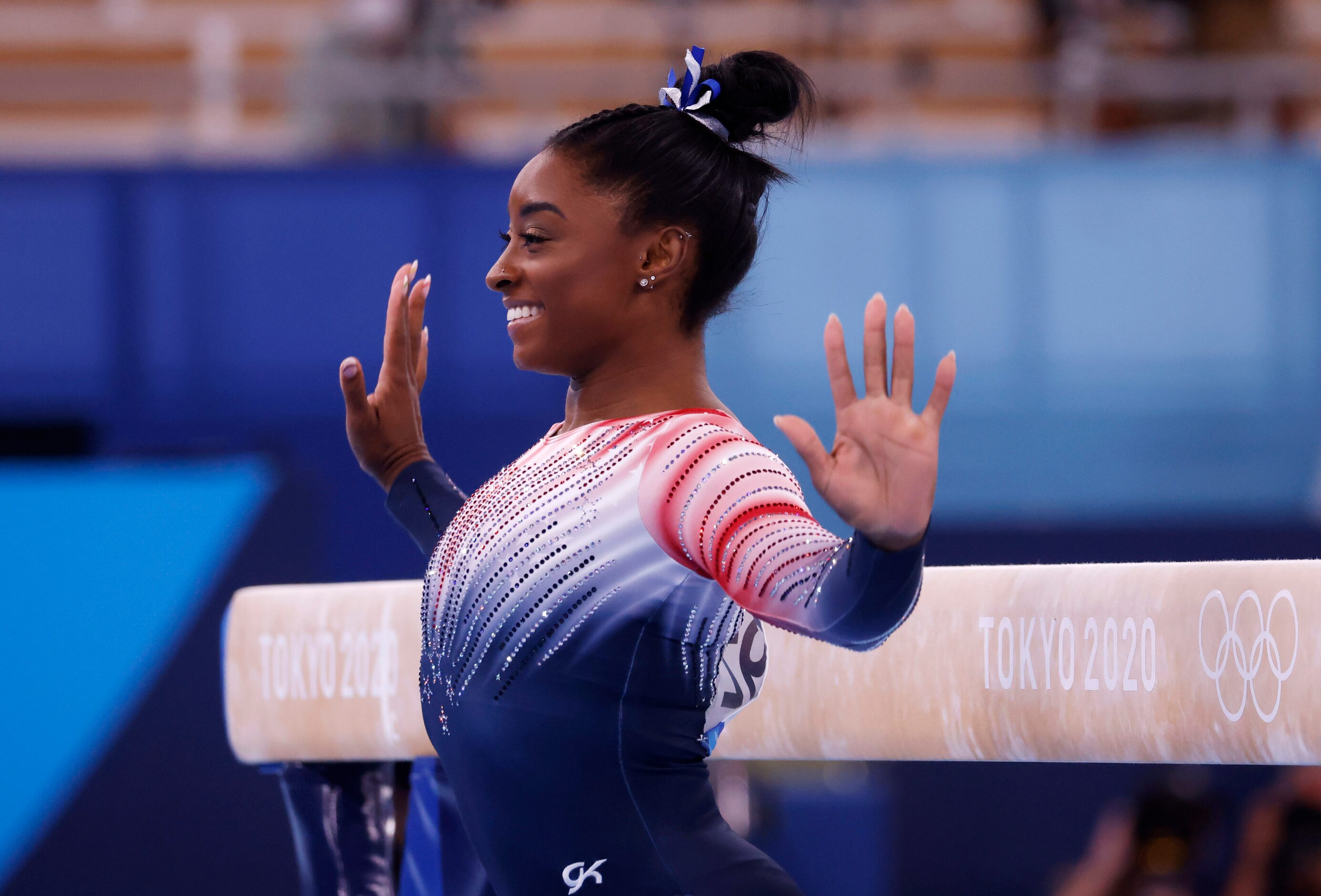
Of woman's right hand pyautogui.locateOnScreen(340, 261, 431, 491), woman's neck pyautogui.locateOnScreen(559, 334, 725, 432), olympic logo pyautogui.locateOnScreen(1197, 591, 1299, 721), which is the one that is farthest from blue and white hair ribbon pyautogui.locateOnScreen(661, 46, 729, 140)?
olympic logo pyautogui.locateOnScreen(1197, 591, 1299, 721)

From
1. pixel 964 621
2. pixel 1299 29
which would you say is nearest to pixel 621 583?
pixel 964 621

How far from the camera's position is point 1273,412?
21.6 feet

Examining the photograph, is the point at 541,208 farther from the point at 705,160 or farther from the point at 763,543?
the point at 763,543

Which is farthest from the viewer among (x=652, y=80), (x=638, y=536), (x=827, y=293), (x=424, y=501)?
(x=827, y=293)

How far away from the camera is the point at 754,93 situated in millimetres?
1713

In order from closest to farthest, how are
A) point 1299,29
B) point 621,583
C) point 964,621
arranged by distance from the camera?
point 621,583, point 964,621, point 1299,29

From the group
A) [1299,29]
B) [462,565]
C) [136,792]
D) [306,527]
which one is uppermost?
[1299,29]

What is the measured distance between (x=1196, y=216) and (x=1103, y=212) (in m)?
0.41

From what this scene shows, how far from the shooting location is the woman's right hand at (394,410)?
2158mm

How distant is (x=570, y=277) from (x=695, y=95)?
260 mm

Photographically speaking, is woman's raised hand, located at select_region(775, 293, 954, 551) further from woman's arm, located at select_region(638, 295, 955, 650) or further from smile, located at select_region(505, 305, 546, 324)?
smile, located at select_region(505, 305, 546, 324)

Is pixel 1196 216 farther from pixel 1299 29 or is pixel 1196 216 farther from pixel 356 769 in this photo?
pixel 356 769

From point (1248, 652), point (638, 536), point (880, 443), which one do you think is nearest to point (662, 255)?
point (638, 536)

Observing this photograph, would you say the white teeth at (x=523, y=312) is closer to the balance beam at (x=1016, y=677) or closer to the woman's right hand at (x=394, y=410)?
the woman's right hand at (x=394, y=410)
